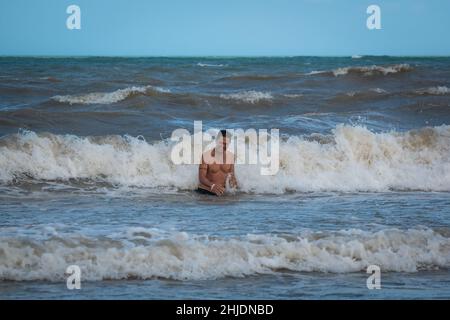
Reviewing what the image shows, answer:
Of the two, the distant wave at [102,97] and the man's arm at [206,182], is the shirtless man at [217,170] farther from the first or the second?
the distant wave at [102,97]

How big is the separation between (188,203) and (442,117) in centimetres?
909

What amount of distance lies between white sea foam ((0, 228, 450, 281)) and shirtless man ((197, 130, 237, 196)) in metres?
2.80

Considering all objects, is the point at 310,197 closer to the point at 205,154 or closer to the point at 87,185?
the point at 205,154

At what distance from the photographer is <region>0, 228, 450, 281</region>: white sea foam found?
6.12 m

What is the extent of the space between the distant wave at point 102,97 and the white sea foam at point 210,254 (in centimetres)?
951

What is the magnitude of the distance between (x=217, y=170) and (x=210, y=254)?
3.65 meters

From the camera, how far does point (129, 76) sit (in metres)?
21.1

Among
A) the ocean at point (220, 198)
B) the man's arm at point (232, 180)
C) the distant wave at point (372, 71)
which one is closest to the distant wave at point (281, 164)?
the ocean at point (220, 198)

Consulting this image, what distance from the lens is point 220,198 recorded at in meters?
9.66

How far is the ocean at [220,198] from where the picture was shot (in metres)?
6.09

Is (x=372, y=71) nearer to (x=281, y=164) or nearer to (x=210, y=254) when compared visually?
(x=281, y=164)

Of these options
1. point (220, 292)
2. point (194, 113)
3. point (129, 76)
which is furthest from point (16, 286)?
point (129, 76)

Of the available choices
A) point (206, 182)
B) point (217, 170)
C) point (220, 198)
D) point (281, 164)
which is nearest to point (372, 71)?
point (281, 164)

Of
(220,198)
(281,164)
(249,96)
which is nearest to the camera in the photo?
(220,198)
